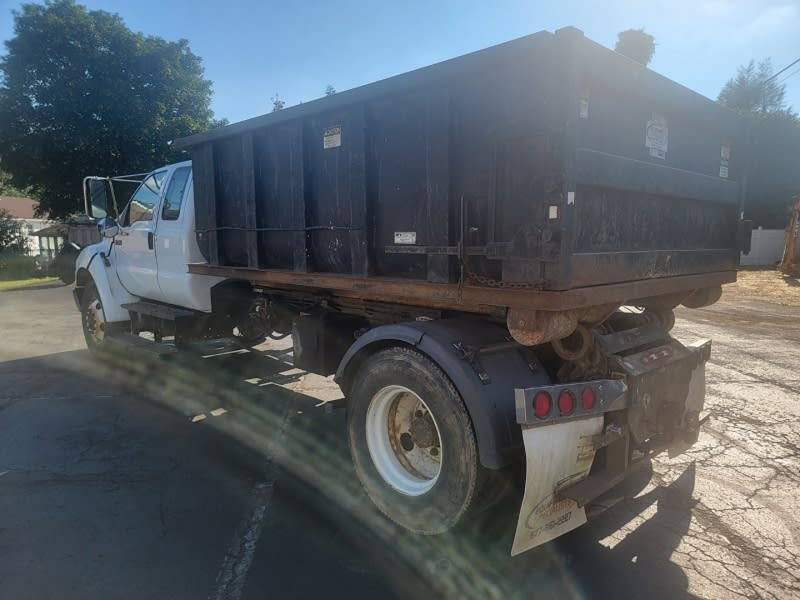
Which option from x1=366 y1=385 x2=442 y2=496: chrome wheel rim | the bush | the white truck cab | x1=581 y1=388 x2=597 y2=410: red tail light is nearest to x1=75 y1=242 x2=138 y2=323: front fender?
the white truck cab

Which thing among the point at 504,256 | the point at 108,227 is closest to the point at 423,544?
the point at 504,256

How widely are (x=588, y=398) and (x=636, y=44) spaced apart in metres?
2.56

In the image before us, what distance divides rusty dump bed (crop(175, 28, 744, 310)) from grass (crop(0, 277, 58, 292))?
19273 millimetres

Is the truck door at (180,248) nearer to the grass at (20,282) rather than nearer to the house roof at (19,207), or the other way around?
the grass at (20,282)

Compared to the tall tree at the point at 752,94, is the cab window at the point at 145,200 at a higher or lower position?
lower

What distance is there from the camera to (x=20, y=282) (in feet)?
69.4

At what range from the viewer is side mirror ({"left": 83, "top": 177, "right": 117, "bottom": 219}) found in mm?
6723

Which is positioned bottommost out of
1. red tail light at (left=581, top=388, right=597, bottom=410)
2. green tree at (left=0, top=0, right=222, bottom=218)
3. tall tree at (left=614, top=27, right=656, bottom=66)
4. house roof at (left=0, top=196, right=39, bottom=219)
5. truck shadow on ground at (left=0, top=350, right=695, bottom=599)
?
truck shadow on ground at (left=0, top=350, right=695, bottom=599)

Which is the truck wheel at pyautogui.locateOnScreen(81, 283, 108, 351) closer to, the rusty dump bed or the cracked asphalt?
the cracked asphalt

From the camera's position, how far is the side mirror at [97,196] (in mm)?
6723

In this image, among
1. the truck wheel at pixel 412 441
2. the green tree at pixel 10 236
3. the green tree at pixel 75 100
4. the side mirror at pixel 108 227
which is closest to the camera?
the truck wheel at pixel 412 441

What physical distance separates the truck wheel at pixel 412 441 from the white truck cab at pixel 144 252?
289 centimetres

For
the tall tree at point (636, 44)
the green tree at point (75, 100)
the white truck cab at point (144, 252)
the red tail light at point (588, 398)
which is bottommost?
the red tail light at point (588, 398)

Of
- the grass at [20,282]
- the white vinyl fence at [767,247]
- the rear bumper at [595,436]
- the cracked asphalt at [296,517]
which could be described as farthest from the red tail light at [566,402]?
the white vinyl fence at [767,247]
